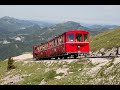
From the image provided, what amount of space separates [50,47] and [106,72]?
93.5 ft

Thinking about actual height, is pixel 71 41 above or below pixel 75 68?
above

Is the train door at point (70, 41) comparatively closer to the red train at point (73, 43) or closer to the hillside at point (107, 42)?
the red train at point (73, 43)

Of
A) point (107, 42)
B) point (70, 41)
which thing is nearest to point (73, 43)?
point (70, 41)

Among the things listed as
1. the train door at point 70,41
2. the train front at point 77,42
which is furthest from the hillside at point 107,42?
the train door at point 70,41

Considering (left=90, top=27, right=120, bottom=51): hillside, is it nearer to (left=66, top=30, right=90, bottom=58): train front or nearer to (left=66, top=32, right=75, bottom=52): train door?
(left=66, top=30, right=90, bottom=58): train front

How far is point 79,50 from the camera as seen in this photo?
3981 centimetres

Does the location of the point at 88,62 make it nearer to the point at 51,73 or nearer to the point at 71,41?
the point at 51,73

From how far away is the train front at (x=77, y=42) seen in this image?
38812 millimetres

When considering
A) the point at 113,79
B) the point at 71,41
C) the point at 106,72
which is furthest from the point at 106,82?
the point at 71,41

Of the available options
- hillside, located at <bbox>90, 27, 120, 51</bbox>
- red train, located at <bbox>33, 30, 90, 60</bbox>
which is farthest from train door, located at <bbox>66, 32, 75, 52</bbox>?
hillside, located at <bbox>90, 27, 120, 51</bbox>

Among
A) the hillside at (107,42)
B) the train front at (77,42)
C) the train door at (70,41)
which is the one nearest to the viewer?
the train door at (70,41)

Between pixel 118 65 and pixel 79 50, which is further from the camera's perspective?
pixel 79 50

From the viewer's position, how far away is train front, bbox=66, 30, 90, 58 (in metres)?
38.8

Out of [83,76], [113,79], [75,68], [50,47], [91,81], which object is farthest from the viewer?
[50,47]
